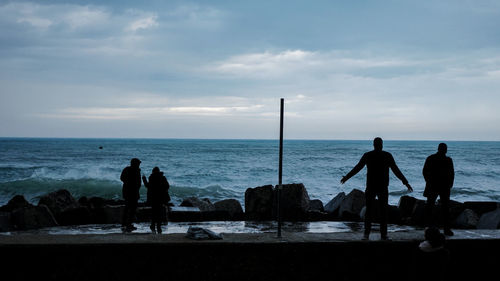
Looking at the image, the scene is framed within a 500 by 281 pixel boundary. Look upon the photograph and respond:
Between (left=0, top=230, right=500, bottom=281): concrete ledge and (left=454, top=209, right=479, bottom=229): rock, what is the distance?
5790 mm

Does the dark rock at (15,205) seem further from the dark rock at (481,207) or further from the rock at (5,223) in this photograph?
the dark rock at (481,207)

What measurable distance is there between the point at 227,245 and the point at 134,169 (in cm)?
559

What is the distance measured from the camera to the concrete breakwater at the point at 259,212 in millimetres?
11992

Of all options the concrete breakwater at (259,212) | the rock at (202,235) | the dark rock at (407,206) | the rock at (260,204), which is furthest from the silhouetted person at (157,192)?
the dark rock at (407,206)

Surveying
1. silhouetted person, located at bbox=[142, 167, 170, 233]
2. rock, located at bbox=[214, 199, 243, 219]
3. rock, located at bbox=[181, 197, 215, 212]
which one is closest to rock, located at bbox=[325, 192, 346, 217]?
rock, located at bbox=[214, 199, 243, 219]

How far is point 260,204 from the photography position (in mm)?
14805

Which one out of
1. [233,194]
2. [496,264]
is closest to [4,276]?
[496,264]

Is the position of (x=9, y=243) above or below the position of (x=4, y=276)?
above

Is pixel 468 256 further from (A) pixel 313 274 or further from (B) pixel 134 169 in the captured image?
(B) pixel 134 169

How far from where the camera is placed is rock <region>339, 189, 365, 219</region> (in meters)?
14.3

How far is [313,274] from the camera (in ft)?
20.9

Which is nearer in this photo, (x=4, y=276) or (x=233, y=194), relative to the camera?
(x=4, y=276)

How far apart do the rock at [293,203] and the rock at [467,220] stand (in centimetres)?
419

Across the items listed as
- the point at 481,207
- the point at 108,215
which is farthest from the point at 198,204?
the point at 481,207
